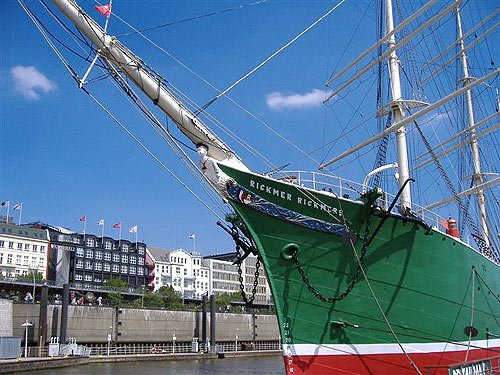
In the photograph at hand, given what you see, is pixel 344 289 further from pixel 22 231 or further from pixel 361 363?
pixel 22 231

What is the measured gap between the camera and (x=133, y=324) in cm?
4962

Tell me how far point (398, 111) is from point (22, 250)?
69.6m

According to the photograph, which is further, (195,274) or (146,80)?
(195,274)

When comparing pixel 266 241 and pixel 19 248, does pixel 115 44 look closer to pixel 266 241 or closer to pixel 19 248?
pixel 266 241

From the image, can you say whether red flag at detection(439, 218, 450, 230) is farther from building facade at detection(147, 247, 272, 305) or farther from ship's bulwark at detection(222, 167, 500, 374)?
building facade at detection(147, 247, 272, 305)

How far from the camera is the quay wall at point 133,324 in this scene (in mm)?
42406

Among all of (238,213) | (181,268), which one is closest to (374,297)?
(238,213)

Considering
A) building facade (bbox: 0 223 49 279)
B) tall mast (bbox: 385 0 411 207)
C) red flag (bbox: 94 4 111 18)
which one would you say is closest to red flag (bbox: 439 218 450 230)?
tall mast (bbox: 385 0 411 207)

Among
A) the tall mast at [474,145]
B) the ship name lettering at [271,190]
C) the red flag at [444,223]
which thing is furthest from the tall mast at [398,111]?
the tall mast at [474,145]

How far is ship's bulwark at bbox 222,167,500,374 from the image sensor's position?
1427 cm

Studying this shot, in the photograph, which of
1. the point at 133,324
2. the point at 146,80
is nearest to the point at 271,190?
the point at 146,80

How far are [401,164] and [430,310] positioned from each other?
5.28 meters

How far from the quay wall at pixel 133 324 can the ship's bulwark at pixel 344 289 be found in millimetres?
32649

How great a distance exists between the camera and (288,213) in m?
14.7
